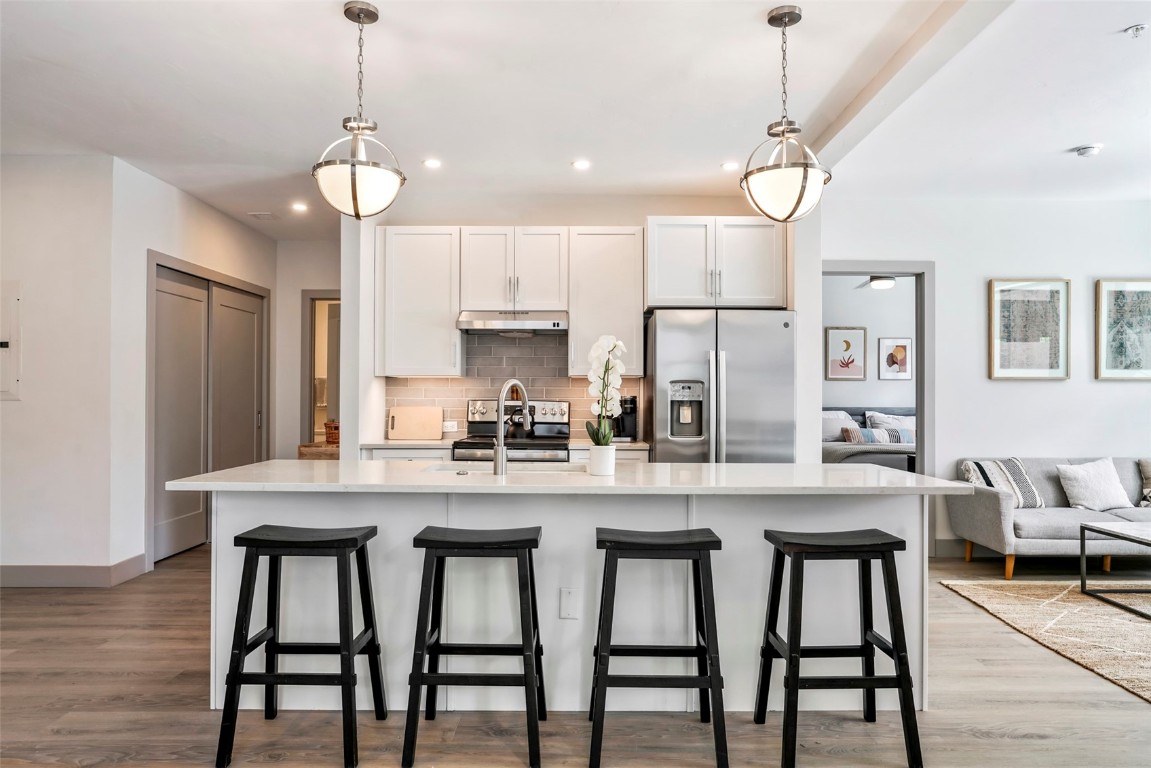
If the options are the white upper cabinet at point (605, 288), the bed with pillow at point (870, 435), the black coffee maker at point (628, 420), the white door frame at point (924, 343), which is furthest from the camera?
the bed with pillow at point (870, 435)

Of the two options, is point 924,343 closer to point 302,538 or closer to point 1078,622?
point 1078,622

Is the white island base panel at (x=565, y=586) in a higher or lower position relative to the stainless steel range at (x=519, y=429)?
lower

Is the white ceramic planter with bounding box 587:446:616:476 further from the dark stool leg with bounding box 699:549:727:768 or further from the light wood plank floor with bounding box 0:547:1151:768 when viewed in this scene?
the light wood plank floor with bounding box 0:547:1151:768

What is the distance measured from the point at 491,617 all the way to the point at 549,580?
0.26m

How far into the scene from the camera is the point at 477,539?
7.22 ft

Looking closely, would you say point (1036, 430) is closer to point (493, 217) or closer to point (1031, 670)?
point (1031, 670)

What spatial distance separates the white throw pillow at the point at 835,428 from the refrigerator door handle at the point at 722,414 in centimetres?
Answer: 383

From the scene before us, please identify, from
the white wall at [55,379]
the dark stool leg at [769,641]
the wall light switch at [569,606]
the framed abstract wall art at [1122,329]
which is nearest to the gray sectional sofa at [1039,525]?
the framed abstract wall art at [1122,329]

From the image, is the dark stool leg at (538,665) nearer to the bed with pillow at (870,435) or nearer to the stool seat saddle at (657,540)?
the stool seat saddle at (657,540)

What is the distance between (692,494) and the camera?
2.35 metres

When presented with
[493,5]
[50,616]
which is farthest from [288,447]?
[493,5]

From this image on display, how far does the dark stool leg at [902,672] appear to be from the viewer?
2070 mm

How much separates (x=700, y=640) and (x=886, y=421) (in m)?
6.20

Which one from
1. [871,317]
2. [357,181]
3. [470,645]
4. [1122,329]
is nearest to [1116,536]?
[1122,329]
